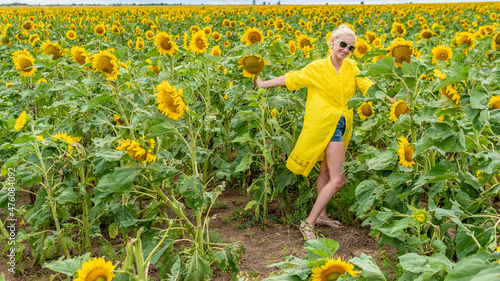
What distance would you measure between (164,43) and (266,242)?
78.6 inches

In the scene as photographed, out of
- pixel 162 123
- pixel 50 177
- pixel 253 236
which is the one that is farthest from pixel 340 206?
pixel 50 177

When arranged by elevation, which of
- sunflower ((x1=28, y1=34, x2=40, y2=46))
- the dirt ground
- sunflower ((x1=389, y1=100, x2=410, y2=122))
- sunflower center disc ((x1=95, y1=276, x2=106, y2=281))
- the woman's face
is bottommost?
the dirt ground

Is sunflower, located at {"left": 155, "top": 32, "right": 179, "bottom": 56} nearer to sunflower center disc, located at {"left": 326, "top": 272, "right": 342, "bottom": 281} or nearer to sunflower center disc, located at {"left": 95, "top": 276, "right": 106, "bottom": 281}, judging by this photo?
sunflower center disc, located at {"left": 95, "top": 276, "right": 106, "bottom": 281}

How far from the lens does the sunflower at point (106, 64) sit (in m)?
2.81

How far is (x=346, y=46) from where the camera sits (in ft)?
10.9

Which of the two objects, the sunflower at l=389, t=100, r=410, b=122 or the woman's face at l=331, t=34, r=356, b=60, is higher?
the woman's face at l=331, t=34, r=356, b=60

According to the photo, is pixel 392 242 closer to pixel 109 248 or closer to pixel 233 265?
pixel 233 265

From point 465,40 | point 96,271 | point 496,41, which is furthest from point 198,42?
point 465,40

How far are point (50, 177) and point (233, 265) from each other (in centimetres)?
136

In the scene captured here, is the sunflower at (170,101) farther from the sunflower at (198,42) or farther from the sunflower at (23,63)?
the sunflower at (23,63)

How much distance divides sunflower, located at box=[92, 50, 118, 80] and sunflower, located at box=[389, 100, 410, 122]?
6.09 feet

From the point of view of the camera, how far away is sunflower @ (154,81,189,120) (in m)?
2.19

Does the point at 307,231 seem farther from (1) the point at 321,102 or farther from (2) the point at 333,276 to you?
(2) the point at 333,276

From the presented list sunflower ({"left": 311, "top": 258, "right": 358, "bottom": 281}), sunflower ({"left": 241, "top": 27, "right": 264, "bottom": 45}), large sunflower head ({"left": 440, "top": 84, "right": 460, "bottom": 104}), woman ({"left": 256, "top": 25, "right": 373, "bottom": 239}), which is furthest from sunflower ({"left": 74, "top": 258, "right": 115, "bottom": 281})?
sunflower ({"left": 241, "top": 27, "right": 264, "bottom": 45})
